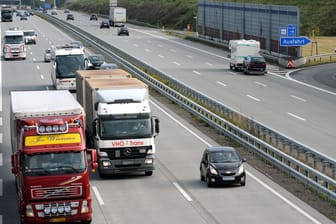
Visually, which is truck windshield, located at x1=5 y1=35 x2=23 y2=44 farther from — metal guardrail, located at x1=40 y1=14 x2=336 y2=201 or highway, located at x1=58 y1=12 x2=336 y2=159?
metal guardrail, located at x1=40 y1=14 x2=336 y2=201

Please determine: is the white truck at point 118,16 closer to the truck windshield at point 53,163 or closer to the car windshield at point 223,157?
the car windshield at point 223,157

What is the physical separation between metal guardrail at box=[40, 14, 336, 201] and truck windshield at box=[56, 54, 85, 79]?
4.83 m

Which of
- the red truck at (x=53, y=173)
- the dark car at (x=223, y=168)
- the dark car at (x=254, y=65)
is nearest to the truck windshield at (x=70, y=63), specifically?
the dark car at (x=254, y=65)

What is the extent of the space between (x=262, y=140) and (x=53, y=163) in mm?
13561

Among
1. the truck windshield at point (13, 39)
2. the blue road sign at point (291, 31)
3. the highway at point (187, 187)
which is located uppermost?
the blue road sign at point (291, 31)

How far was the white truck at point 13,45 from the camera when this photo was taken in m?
76.8

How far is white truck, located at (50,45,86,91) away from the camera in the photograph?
53.8 metres

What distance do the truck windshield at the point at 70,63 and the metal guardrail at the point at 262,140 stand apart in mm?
4830

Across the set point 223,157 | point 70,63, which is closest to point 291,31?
point 70,63

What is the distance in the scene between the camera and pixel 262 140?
34469 mm

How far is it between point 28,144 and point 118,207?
4.13 m

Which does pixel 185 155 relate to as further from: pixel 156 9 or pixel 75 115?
pixel 156 9

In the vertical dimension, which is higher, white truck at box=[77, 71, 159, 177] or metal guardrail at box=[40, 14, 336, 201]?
white truck at box=[77, 71, 159, 177]

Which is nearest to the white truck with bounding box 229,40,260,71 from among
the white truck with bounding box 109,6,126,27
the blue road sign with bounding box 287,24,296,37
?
the blue road sign with bounding box 287,24,296,37
